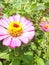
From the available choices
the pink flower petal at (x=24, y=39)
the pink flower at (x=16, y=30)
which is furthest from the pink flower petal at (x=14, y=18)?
the pink flower petal at (x=24, y=39)

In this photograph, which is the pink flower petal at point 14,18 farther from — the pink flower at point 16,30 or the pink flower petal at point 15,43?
the pink flower petal at point 15,43

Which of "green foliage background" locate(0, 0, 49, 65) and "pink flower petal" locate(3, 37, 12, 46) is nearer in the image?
"pink flower petal" locate(3, 37, 12, 46)

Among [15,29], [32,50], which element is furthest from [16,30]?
[32,50]

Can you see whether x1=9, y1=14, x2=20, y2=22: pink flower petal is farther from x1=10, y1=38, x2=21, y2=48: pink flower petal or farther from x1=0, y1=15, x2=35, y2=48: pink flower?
x1=10, y1=38, x2=21, y2=48: pink flower petal

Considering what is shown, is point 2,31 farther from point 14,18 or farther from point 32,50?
point 32,50

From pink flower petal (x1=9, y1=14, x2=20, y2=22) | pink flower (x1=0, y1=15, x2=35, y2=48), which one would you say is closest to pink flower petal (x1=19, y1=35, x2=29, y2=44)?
pink flower (x1=0, y1=15, x2=35, y2=48)

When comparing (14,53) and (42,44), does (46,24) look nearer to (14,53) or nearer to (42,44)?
(42,44)

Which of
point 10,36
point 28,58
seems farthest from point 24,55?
point 10,36

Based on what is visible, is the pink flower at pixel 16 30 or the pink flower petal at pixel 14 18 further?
the pink flower petal at pixel 14 18
